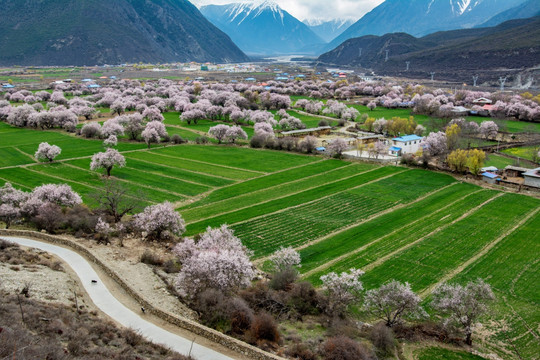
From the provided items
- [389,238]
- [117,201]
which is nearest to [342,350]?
[389,238]

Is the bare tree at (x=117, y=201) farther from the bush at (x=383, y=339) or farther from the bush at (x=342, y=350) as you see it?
the bush at (x=383, y=339)

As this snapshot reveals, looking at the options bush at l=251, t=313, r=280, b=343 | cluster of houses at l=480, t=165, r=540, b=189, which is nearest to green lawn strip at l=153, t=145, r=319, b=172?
cluster of houses at l=480, t=165, r=540, b=189

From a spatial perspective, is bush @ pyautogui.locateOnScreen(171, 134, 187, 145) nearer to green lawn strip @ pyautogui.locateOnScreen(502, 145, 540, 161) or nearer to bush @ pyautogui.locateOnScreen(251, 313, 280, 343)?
green lawn strip @ pyautogui.locateOnScreen(502, 145, 540, 161)

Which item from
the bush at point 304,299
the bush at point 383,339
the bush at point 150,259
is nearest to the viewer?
the bush at point 383,339

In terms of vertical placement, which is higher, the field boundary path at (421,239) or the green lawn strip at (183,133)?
→ the field boundary path at (421,239)

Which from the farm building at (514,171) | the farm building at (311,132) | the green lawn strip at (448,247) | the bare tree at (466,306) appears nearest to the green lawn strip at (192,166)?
the farm building at (311,132)

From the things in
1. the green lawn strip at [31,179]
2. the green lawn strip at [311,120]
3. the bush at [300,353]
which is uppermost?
the bush at [300,353]
